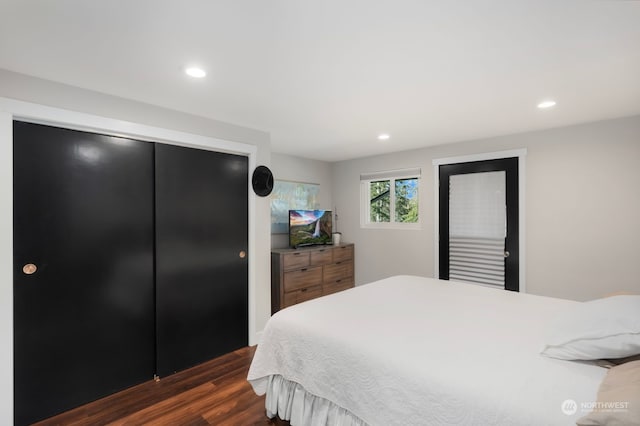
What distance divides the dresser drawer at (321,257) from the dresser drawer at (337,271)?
10 cm

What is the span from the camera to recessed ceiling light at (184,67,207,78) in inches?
75.7

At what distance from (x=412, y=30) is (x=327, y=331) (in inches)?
65.7

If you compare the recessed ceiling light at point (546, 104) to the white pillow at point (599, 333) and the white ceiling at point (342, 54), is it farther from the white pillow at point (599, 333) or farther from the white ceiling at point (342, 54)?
the white pillow at point (599, 333)

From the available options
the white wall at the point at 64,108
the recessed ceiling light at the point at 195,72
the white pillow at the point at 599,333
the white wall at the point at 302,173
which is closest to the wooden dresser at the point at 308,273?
the white wall at the point at 302,173

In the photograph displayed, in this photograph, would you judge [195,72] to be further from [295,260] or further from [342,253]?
[342,253]

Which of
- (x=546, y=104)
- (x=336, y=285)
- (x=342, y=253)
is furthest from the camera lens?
(x=342, y=253)

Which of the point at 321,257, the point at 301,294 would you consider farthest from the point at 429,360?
the point at 321,257

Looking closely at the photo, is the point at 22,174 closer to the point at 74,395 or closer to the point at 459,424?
the point at 74,395

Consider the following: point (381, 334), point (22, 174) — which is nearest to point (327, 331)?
point (381, 334)

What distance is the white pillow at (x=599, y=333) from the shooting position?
1.25 m

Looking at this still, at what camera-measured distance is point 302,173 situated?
4.92 metres

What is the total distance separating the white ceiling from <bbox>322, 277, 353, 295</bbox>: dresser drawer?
262 cm

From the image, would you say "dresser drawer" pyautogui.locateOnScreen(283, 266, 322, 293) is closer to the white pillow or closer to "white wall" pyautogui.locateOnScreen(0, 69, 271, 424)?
"white wall" pyautogui.locateOnScreen(0, 69, 271, 424)

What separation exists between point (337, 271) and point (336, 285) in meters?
0.22
